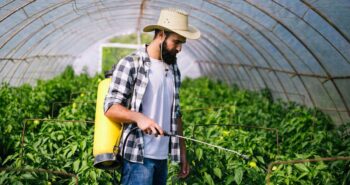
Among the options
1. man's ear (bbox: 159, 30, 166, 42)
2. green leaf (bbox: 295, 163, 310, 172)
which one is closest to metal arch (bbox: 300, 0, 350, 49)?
green leaf (bbox: 295, 163, 310, 172)

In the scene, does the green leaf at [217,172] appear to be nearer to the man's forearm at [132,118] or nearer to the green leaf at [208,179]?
the green leaf at [208,179]

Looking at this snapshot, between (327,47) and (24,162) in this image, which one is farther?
(327,47)

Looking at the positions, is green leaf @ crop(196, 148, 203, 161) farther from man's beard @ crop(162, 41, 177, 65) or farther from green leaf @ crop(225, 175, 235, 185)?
man's beard @ crop(162, 41, 177, 65)

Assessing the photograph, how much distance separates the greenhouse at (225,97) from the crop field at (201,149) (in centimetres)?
2

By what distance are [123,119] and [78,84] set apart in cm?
1061

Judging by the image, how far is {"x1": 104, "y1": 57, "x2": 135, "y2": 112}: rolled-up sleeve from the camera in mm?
3572

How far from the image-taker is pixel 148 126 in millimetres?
3330

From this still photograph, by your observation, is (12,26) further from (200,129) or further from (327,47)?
(327,47)

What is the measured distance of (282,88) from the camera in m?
11.9

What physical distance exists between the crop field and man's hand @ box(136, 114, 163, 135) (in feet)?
1.82

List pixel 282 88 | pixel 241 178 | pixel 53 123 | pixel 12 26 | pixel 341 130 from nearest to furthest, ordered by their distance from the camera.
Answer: pixel 241 178, pixel 53 123, pixel 341 130, pixel 12 26, pixel 282 88

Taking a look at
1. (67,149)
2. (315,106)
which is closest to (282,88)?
(315,106)

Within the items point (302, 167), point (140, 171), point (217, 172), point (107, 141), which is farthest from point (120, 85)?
point (302, 167)

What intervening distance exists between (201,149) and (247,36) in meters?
6.71
